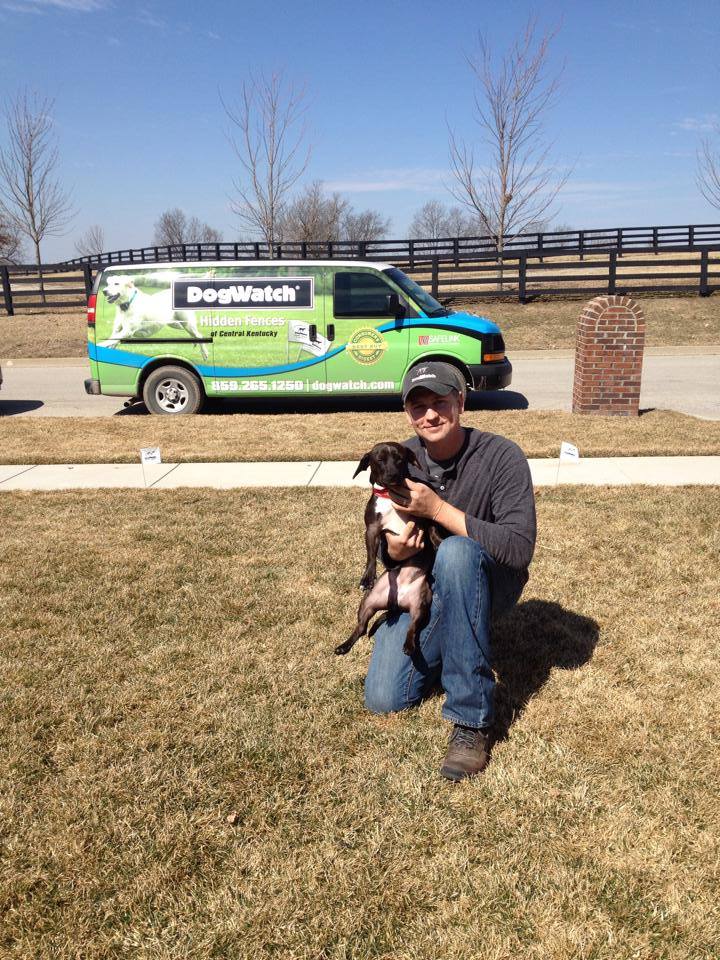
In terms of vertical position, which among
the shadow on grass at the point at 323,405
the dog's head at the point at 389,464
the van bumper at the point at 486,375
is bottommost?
the shadow on grass at the point at 323,405

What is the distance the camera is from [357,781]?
2.91 m

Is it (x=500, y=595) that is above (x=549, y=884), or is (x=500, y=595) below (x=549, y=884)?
above

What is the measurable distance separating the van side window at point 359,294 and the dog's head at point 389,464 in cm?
686

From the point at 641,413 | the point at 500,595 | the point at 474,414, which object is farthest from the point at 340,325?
the point at 500,595

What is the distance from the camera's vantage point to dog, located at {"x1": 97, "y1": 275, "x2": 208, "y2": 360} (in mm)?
9641

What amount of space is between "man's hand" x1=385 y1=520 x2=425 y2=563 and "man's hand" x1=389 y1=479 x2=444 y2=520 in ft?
0.51

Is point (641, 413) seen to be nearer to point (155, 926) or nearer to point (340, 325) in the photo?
point (340, 325)

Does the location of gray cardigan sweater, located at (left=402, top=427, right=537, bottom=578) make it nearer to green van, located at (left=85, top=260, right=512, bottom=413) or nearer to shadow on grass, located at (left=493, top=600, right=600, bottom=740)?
shadow on grass, located at (left=493, top=600, right=600, bottom=740)

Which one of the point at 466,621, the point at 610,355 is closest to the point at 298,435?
the point at 610,355

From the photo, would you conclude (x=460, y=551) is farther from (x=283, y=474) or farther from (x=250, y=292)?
(x=250, y=292)

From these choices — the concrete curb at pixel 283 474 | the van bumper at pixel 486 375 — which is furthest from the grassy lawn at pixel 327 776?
the van bumper at pixel 486 375

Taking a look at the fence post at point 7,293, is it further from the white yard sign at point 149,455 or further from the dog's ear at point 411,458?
the dog's ear at point 411,458

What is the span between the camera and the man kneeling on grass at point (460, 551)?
2910 mm

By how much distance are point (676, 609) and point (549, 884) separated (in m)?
2.28
